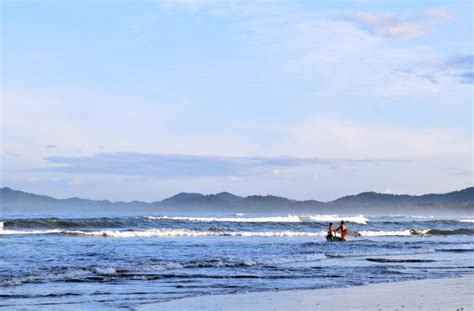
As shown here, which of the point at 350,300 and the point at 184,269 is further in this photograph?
the point at 184,269

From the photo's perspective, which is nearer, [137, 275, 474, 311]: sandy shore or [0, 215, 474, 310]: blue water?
[137, 275, 474, 311]: sandy shore

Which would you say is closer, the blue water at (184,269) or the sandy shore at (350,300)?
the sandy shore at (350,300)

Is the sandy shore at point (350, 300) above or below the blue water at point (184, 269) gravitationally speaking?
below

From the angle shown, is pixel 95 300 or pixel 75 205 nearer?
pixel 95 300

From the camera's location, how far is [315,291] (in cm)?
1808

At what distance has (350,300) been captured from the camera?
639 inches

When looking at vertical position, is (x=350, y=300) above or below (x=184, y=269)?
below

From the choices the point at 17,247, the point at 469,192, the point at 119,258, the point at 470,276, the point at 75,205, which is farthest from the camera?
the point at 469,192

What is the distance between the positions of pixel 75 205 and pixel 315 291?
566 ft

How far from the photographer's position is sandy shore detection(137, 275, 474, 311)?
49.9ft

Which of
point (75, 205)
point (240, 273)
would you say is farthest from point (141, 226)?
point (75, 205)

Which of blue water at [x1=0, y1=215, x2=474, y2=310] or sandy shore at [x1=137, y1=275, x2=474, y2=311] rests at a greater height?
blue water at [x1=0, y1=215, x2=474, y2=310]

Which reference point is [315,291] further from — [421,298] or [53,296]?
[53,296]

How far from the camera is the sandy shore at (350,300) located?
A: 15211 mm
